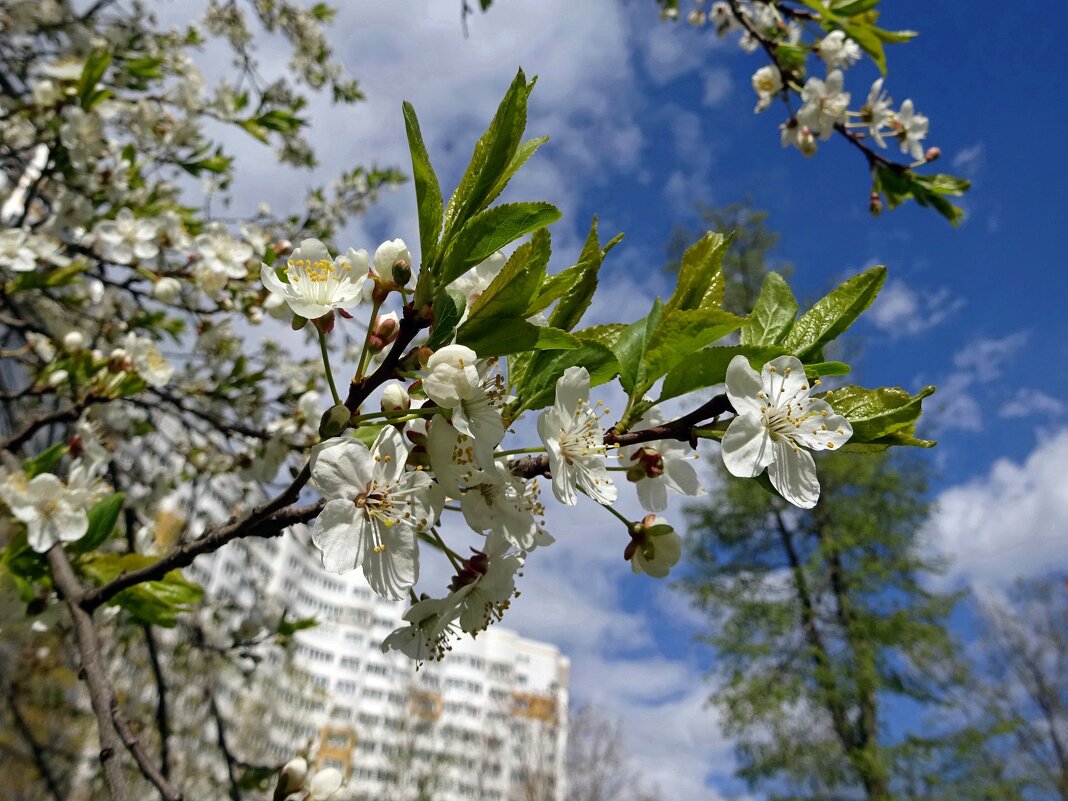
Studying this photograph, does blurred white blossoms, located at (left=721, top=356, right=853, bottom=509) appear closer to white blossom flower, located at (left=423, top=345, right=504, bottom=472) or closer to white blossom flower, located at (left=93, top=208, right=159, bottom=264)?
white blossom flower, located at (left=423, top=345, right=504, bottom=472)

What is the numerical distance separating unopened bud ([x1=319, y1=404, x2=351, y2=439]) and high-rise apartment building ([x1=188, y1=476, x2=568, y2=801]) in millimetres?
16462

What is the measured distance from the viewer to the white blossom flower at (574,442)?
2.30 feet

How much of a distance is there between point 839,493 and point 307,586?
1697 inches

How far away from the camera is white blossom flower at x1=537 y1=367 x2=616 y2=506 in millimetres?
701

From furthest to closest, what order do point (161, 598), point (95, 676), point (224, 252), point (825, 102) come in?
point (224, 252), point (825, 102), point (161, 598), point (95, 676)

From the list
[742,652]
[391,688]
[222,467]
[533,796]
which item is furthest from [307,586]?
[222,467]

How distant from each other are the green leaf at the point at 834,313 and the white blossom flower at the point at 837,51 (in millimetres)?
1750

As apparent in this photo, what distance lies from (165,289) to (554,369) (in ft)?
6.53

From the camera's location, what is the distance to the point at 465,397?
63 centimetres

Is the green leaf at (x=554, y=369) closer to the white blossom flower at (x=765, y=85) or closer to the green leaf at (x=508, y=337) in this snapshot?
the green leaf at (x=508, y=337)

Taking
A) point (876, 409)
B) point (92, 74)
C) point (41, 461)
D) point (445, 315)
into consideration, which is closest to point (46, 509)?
point (41, 461)

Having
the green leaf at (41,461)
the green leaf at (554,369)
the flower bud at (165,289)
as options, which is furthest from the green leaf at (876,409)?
the flower bud at (165,289)

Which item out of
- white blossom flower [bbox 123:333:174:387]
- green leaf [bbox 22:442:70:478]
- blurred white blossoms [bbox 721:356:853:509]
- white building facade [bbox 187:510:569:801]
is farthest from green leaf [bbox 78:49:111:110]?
white building facade [bbox 187:510:569:801]

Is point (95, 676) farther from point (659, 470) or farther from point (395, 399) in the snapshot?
point (659, 470)
